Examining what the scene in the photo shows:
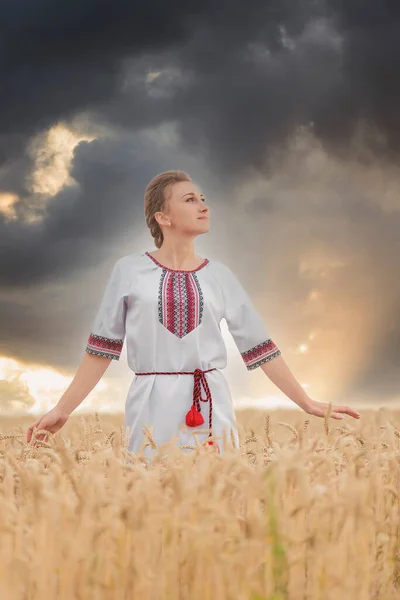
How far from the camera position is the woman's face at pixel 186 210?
3912 mm

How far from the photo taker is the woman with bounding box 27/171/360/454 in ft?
11.9

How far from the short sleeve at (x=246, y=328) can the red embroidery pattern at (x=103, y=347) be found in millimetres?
651

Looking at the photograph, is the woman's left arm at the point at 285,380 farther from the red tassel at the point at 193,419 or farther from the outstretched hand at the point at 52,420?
the outstretched hand at the point at 52,420

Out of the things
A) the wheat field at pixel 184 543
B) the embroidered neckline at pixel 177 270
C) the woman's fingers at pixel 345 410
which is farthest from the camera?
the embroidered neckline at pixel 177 270

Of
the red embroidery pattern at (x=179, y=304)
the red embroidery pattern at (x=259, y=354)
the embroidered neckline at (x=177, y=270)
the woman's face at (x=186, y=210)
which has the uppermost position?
the woman's face at (x=186, y=210)

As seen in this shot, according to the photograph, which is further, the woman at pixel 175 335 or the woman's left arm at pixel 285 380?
the woman's left arm at pixel 285 380

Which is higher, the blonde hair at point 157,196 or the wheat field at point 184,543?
the blonde hair at point 157,196

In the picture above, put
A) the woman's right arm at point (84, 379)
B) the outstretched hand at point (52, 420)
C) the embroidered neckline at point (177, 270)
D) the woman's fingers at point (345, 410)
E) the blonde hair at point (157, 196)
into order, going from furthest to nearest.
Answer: the blonde hair at point (157, 196) → the embroidered neckline at point (177, 270) → the woman's right arm at point (84, 379) → the outstretched hand at point (52, 420) → the woman's fingers at point (345, 410)

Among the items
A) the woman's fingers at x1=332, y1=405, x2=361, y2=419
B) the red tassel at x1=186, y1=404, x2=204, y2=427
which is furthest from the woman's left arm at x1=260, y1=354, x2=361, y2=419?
the red tassel at x1=186, y1=404, x2=204, y2=427

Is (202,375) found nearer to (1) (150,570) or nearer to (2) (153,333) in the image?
(2) (153,333)

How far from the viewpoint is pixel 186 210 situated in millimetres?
3924

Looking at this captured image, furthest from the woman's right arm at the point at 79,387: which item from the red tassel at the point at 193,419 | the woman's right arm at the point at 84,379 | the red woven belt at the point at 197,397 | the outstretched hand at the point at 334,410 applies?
the outstretched hand at the point at 334,410

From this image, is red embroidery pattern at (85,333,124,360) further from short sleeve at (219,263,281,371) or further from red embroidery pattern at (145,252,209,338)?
short sleeve at (219,263,281,371)

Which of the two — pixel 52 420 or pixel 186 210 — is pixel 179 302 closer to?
pixel 186 210
